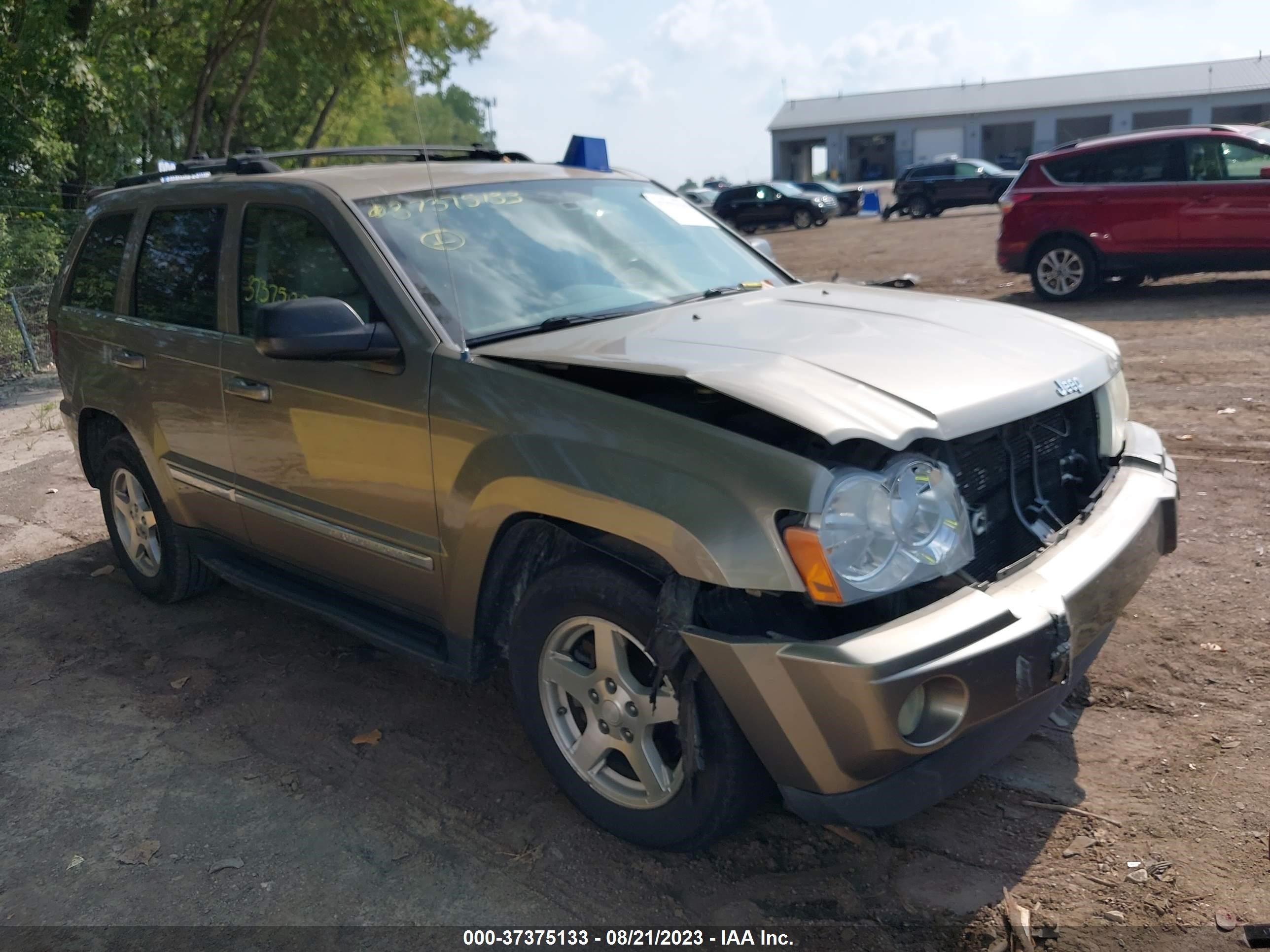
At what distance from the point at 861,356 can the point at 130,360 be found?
3.30m

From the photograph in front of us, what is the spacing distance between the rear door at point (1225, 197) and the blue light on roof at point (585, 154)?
337 inches

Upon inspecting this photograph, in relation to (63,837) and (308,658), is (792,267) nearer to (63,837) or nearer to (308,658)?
(308,658)

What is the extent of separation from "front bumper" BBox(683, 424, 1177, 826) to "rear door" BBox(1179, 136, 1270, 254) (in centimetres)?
979

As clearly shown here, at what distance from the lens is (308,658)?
4.54 m

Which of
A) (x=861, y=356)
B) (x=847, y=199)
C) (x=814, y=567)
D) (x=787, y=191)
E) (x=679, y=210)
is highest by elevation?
(x=847, y=199)

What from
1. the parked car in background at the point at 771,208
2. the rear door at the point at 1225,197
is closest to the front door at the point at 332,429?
the rear door at the point at 1225,197

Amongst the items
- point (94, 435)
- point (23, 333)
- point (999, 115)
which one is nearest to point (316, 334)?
point (94, 435)

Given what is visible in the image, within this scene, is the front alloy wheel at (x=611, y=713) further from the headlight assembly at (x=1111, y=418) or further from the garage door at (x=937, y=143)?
the garage door at (x=937, y=143)

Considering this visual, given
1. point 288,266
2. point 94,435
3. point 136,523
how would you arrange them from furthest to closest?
1. point 94,435
2. point 136,523
3. point 288,266

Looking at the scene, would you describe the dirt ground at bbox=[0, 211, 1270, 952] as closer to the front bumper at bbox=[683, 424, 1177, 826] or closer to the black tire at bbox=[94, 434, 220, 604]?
the black tire at bbox=[94, 434, 220, 604]

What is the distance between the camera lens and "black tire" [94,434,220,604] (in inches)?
194

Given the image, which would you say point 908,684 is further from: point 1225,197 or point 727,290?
point 1225,197

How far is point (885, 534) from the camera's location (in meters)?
2.58

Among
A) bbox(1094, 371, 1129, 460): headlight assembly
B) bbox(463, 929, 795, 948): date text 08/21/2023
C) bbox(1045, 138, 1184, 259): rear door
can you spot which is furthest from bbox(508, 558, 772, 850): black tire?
bbox(1045, 138, 1184, 259): rear door
